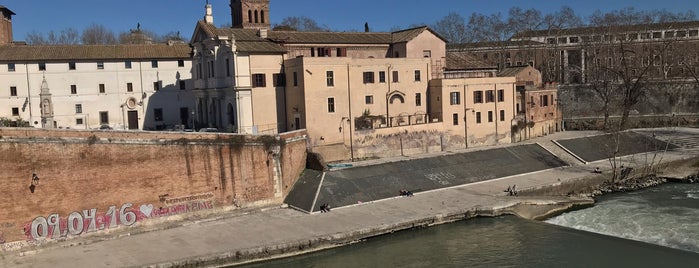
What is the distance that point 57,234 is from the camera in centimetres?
2675

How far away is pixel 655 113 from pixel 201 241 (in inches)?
2014

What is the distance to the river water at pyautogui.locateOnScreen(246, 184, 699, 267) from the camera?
2462 cm

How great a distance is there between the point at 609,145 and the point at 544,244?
23171mm

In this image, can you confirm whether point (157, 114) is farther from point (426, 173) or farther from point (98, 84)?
point (426, 173)

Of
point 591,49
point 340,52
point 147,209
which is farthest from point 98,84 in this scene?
point 591,49

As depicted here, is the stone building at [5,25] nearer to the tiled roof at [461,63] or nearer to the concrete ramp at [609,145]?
the tiled roof at [461,63]

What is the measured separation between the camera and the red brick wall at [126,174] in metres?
26.0

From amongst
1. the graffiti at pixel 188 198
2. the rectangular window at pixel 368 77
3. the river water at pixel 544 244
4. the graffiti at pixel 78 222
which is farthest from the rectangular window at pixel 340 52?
the graffiti at pixel 78 222

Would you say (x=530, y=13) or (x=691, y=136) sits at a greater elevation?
(x=530, y=13)

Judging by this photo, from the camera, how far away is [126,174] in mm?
28547

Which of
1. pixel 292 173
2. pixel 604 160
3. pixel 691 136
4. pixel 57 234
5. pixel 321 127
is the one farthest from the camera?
pixel 691 136

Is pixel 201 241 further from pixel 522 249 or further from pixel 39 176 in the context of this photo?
pixel 522 249

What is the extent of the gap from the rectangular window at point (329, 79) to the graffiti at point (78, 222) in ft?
48.0

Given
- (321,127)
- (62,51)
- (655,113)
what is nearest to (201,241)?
(321,127)
